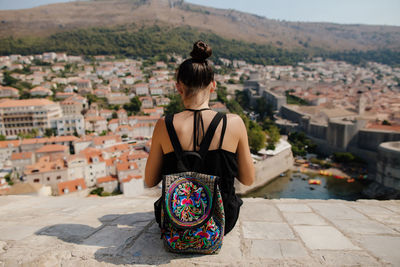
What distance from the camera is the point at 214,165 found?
1147mm

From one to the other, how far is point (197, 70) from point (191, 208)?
1.77 ft

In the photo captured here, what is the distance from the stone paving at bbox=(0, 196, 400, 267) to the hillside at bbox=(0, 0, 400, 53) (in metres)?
76.4

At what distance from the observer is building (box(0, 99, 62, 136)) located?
24.2m

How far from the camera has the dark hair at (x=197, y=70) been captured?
1112 millimetres

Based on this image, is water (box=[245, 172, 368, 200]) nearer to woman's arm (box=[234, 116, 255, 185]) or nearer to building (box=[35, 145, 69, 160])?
woman's arm (box=[234, 116, 255, 185])

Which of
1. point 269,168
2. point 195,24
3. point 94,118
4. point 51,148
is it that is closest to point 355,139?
point 269,168

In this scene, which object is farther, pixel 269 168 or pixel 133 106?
pixel 133 106

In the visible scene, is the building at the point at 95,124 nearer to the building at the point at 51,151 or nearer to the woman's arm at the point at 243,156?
the building at the point at 51,151

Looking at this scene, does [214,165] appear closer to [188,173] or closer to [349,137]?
[188,173]

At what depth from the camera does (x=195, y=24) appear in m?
89.5

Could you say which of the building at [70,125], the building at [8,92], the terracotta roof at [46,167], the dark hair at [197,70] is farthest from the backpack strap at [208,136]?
the building at [8,92]

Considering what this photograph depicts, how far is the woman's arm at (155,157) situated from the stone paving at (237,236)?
A: 273 mm

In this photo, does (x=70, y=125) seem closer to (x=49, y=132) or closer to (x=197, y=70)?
(x=49, y=132)

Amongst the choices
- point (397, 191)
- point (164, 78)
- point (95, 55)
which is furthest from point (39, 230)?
point (95, 55)
